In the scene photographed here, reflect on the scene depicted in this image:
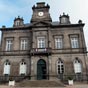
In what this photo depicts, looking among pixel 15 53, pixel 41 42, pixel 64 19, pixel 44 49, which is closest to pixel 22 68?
pixel 15 53

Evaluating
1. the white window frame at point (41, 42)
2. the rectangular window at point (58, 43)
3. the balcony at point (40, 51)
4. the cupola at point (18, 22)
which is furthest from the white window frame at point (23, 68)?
the cupola at point (18, 22)

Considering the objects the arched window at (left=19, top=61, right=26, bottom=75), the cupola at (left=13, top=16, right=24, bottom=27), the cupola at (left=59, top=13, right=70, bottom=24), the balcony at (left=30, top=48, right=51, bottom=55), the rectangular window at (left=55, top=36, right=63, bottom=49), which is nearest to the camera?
the balcony at (left=30, top=48, right=51, bottom=55)

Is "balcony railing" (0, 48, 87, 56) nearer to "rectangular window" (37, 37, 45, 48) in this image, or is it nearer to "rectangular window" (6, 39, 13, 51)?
"rectangular window" (37, 37, 45, 48)

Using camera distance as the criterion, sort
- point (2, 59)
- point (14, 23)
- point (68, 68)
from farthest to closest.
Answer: point (14, 23), point (2, 59), point (68, 68)

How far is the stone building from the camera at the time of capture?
21.9 m

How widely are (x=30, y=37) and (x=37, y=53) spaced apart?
3.41 metres

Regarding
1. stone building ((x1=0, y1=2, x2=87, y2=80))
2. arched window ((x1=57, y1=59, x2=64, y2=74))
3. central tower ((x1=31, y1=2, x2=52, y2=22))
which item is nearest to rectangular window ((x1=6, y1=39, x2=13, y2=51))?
stone building ((x1=0, y1=2, x2=87, y2=80))

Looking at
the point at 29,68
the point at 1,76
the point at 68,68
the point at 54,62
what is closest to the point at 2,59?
the point at 1,76

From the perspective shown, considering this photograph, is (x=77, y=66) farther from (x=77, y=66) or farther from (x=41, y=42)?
(x=41, y=42)

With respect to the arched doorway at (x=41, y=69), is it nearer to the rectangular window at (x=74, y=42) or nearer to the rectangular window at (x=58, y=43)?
the rectangular window at (x=58, y=43)

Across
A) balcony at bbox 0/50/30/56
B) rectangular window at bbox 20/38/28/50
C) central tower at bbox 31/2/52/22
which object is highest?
central tower at bbox 31/2/52/22

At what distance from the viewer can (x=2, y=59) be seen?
23.4m

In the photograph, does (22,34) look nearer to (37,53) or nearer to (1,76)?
(37,53)

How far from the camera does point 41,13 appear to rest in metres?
25.4
